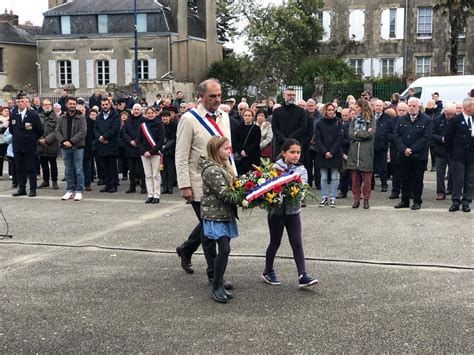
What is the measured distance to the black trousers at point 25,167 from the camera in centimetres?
1386

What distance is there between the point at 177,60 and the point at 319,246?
130 feet

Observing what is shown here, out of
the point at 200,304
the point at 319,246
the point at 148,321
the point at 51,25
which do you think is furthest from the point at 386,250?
the point at 51,25

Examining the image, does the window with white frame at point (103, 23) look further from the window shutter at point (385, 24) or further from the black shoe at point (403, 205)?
the black shoe at point (403, 205)

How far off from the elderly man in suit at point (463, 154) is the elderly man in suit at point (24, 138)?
28.7ft

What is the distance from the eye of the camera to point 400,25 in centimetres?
4478

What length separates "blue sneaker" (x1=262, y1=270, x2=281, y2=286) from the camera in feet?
23.0

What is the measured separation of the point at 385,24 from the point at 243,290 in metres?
41.5

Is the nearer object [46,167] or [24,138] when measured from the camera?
[24,138]

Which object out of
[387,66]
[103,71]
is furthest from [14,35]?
[387,66]

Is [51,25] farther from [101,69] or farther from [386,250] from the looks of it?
[386,250]

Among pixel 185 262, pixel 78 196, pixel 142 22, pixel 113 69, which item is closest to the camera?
pixel 185 262

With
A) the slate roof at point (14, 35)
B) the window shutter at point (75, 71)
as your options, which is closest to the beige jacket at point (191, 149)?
the window shutter at point (75, 71)

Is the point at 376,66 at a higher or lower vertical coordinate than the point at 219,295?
higher

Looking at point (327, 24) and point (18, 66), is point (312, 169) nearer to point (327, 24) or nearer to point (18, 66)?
point (327, 24)
